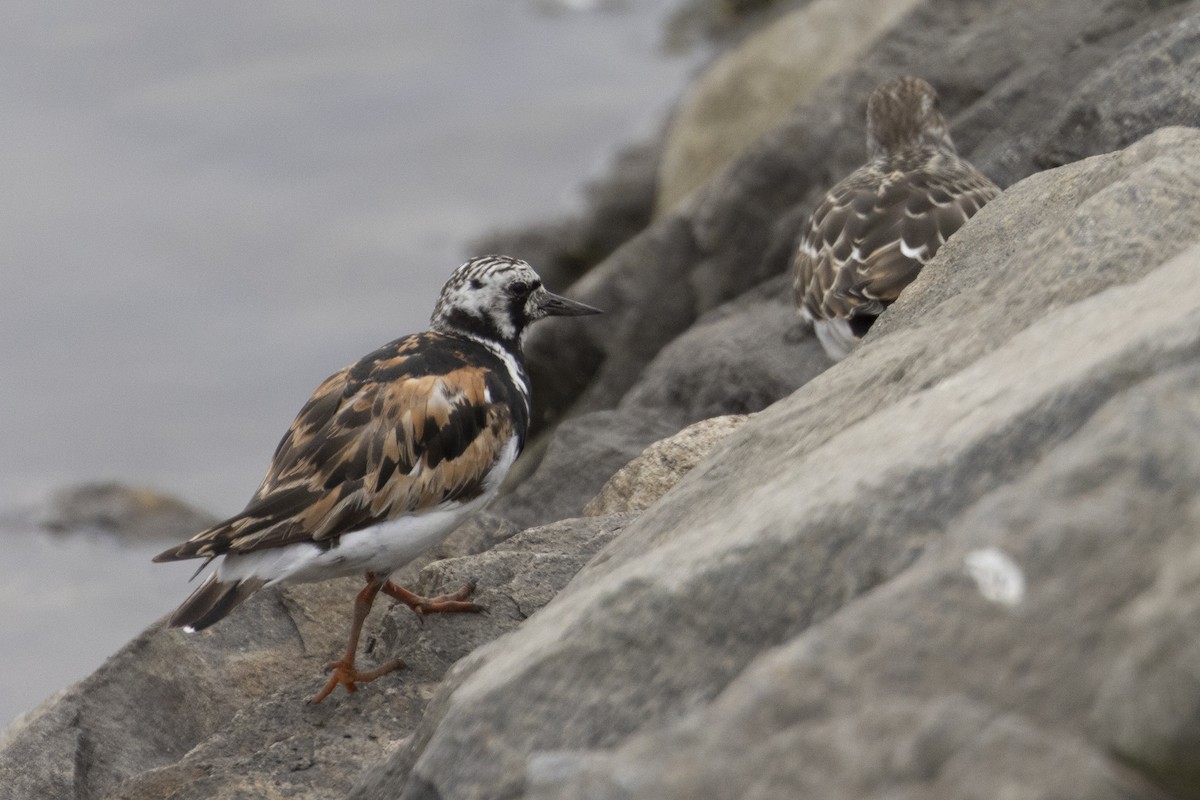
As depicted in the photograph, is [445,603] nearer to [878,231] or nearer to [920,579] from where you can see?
[920,579]

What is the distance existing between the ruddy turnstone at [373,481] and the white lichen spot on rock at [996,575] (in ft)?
9.65

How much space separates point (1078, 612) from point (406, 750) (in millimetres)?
1872

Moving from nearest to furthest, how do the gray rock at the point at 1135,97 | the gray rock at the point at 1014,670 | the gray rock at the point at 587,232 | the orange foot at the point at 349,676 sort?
the gray rock at the point at 1014,670, the orange foot at the point at 349,676, the gray rock at the point at 1135,97, the gray rock at the point at 587,232

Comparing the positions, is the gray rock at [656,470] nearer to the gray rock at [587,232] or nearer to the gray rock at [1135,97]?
the gray rock at [1135,97]

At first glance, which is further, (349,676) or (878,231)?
(878,231)

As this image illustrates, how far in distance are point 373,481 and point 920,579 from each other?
326cm

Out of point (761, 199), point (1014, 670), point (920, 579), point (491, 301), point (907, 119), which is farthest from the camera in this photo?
point (761, 199)

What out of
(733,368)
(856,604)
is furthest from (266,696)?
(733,368)

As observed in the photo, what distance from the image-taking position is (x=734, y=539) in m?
3.09

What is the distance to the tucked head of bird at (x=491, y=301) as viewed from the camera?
6.78 metres

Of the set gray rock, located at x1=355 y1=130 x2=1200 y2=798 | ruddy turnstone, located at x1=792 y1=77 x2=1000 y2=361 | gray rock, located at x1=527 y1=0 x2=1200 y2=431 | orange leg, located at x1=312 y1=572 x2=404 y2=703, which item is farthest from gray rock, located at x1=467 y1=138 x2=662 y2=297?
gray rock, located at x1=355 y1=130 x2=1200 y2=798

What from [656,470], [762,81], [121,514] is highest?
[121,514]

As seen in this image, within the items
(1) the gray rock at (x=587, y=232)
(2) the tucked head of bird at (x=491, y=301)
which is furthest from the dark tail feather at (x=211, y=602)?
(1) the gray rock at (x=587, y=232)

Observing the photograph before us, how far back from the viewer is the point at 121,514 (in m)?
11.1
